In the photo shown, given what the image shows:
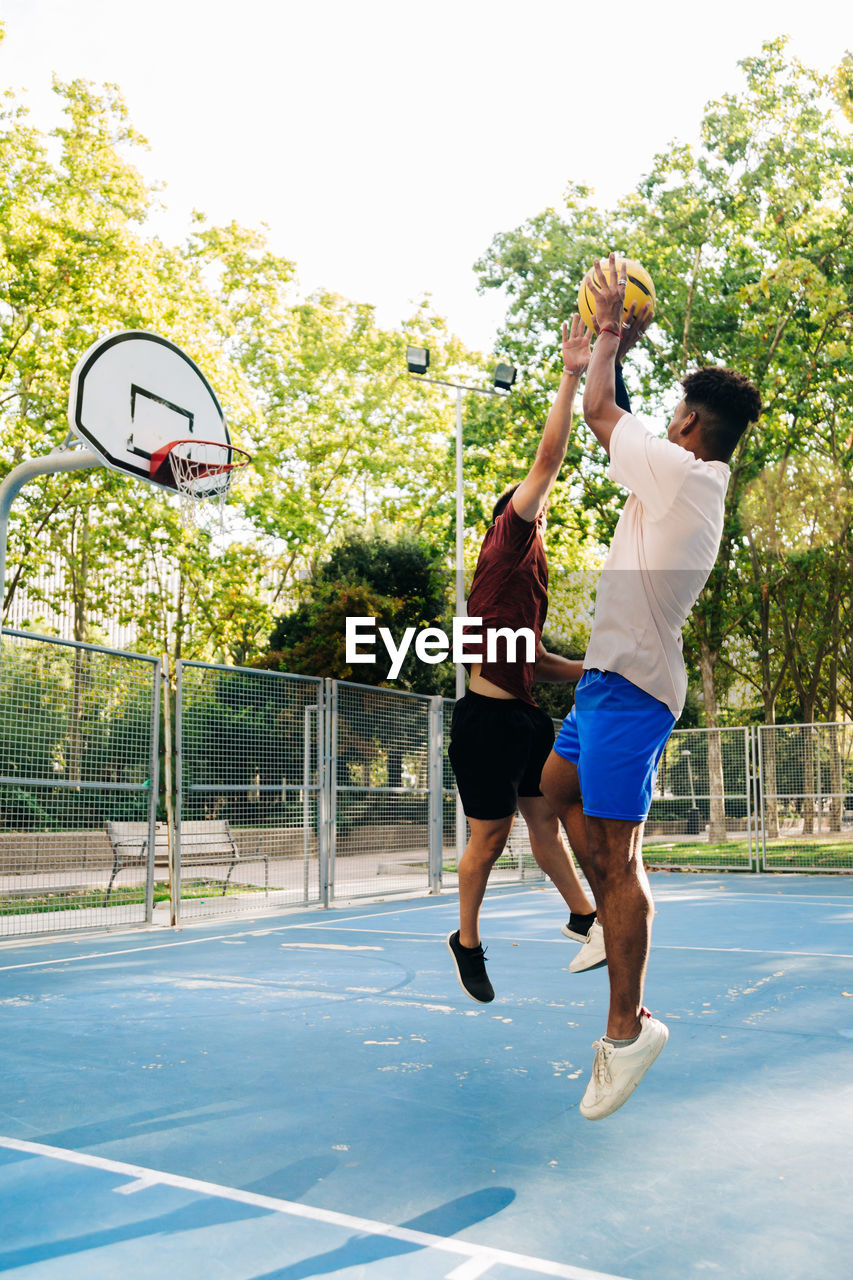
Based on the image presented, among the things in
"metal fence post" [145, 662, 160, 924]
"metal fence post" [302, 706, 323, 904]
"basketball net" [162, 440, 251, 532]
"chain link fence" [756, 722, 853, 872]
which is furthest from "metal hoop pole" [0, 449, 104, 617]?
"chain link fence" [756, 722, 853, 872]

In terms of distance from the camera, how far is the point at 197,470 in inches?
372

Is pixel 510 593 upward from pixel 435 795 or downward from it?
upward

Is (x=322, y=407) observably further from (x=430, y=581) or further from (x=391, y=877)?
(x=391, y=877)

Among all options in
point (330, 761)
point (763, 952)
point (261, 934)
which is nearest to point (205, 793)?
point (330, 761)

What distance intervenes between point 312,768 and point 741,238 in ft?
51.1

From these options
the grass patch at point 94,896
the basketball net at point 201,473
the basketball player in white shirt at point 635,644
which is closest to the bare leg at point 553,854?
the basketball player in white shirt at point 635,644

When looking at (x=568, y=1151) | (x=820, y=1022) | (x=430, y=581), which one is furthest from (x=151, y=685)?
(x=430, y=581)

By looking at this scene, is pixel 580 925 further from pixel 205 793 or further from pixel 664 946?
pixel 205 793

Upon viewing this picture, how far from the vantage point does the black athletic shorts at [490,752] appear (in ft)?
12.4

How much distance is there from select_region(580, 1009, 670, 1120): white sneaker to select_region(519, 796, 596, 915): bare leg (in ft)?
2.90

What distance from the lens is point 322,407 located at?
101ft

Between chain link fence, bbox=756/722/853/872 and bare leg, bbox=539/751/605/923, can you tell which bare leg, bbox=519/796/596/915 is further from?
chain link fence, bbox=756/722/853/872

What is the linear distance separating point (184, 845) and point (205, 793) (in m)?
1.22

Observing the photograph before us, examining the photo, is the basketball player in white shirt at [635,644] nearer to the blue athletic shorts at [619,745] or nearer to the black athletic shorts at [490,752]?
the blue athletic shorts at [619,745]
